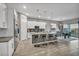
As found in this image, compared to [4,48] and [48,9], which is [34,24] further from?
[4,48]

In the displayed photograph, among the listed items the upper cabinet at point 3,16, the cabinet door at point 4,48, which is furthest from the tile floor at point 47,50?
the upper cabinet at point 3,16

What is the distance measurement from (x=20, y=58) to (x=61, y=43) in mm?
1274

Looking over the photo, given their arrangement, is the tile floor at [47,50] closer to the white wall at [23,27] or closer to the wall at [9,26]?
the white wall at [23,27]

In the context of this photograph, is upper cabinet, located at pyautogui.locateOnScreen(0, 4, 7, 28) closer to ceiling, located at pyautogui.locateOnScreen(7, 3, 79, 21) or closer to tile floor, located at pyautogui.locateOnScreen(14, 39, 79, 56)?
ceiling, located at pyautogui.locateOnScreen(7, 3, 79, 21)

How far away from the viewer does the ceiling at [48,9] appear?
2549mm

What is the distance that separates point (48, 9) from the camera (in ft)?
8.50

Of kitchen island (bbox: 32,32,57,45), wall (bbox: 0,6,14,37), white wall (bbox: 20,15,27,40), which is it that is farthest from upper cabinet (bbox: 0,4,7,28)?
kitchen island (bbox: 32,32,57,45)

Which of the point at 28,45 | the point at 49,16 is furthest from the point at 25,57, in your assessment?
the point at 49,16

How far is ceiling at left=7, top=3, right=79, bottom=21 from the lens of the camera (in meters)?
2.55

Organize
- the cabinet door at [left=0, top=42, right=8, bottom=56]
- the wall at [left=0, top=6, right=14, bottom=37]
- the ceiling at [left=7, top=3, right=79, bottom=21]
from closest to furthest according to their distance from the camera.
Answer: the cabinet door at [left=0, top=42, right=8, bottom=56] → the ceiling at [left=7, top=3, right=79, bottom=21] → the wall at [left=0, top=6, right=14, bottom=37]

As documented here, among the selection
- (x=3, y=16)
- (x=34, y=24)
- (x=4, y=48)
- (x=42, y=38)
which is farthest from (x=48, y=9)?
(x=4, y=48)

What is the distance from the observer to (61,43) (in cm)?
276

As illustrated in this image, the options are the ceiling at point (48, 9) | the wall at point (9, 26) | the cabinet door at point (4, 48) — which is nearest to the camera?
the cabinet door at point (4, 48)

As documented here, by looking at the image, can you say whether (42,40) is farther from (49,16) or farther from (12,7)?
(12,7)
